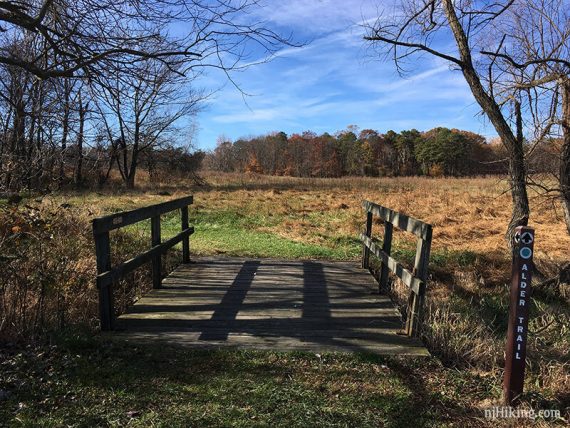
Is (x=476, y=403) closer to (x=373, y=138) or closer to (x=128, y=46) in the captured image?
(x=128, y=46)

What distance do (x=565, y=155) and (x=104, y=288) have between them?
7865mm

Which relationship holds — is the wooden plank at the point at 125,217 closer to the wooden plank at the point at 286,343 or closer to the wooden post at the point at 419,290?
the wooden plank at the point at 286,343

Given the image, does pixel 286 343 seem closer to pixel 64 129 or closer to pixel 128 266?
pixel 128 266

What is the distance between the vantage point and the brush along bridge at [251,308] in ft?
15.2

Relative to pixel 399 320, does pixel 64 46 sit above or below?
above

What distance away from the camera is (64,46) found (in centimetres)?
502

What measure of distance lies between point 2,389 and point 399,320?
13.0ft

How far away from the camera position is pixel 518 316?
3.47 m

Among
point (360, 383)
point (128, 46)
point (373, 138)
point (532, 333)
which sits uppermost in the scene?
point (373, 138)

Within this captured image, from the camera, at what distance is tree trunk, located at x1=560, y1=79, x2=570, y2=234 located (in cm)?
773

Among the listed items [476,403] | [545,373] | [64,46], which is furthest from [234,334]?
[64,46]

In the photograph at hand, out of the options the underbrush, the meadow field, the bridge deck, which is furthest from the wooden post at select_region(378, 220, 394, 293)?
the underbrush

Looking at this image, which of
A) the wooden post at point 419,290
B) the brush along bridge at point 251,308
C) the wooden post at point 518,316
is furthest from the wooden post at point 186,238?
the wooden post at point 518,316
